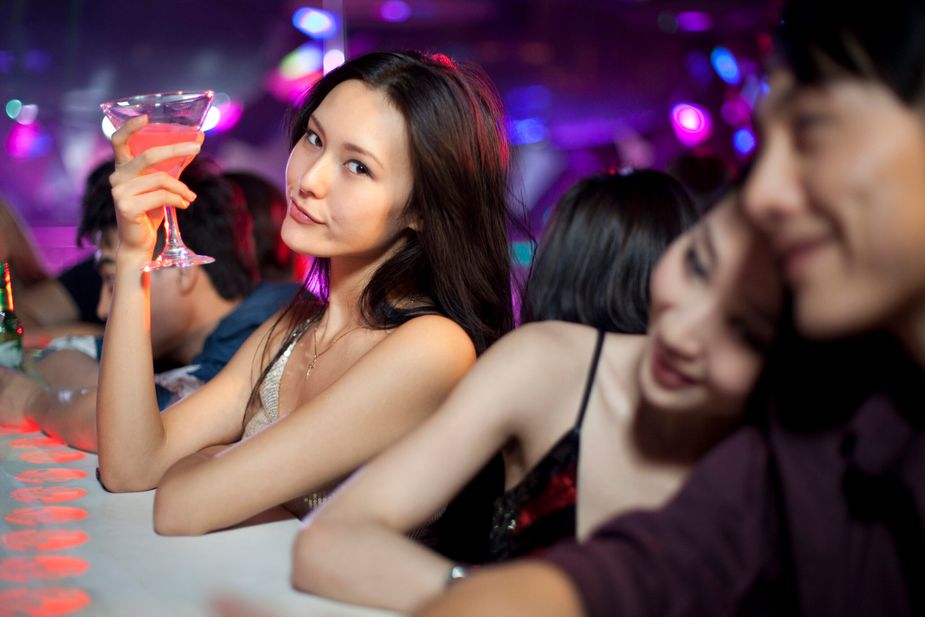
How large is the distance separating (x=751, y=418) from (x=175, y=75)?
6.50 metres

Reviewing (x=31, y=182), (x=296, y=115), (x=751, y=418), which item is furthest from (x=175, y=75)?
(x=751, y=418)

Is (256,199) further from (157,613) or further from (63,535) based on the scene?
(157,613)

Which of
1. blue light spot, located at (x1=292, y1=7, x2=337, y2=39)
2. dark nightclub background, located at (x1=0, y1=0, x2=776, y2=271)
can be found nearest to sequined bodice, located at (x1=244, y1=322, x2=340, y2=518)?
dark nightclub background, located at (x1=0, y1=0, x2=776, y2=271)

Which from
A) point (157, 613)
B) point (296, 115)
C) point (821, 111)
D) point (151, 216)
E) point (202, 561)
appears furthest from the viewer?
point (296, 115)

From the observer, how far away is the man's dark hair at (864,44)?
71cm

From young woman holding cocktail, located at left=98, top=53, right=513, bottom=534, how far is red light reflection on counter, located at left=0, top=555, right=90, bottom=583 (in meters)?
0.23

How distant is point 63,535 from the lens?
4.66ft

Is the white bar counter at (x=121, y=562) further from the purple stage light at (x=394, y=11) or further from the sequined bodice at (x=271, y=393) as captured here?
the purple stage light at (x=394, y=11)

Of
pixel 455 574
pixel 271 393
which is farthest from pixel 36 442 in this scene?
pixel 455 574

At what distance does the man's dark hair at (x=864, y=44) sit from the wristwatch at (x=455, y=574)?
0.64 meters

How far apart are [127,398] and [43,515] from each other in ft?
0.85

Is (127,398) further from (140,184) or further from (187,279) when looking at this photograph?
(187,279)

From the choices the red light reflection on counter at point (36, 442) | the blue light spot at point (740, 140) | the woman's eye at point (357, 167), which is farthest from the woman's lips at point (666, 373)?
the blue light spot at point (740, 140)

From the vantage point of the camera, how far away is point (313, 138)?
5.86ft
